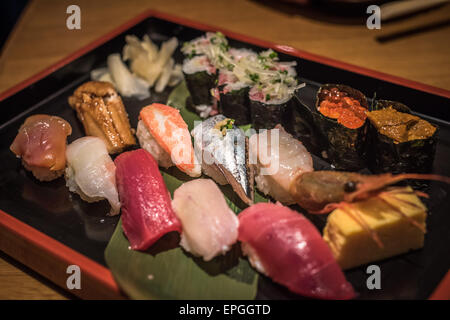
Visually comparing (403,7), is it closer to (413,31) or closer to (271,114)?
(413,31)

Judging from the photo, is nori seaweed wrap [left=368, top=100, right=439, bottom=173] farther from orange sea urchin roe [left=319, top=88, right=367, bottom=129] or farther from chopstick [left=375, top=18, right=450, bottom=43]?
chopstick [left=375, top=18, right=450, bottom=43]

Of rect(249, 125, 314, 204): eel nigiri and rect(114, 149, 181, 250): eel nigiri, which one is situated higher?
rect(249, 125, 314, 204): eel nigiri

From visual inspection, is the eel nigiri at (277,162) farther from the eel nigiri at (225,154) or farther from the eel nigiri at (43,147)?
the eel nigiri at (43,147)

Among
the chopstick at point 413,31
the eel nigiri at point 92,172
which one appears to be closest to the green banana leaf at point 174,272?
the eel nigiri at point 92,172

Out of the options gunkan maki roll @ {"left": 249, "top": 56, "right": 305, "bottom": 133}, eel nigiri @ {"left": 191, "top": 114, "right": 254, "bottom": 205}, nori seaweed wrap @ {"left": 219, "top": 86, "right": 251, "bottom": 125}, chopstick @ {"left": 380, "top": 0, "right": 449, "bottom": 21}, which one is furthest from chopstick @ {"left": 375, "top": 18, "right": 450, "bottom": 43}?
eel nigiri @ {"left": 191, "top": 114, "right": 254, "bottom": 205}
